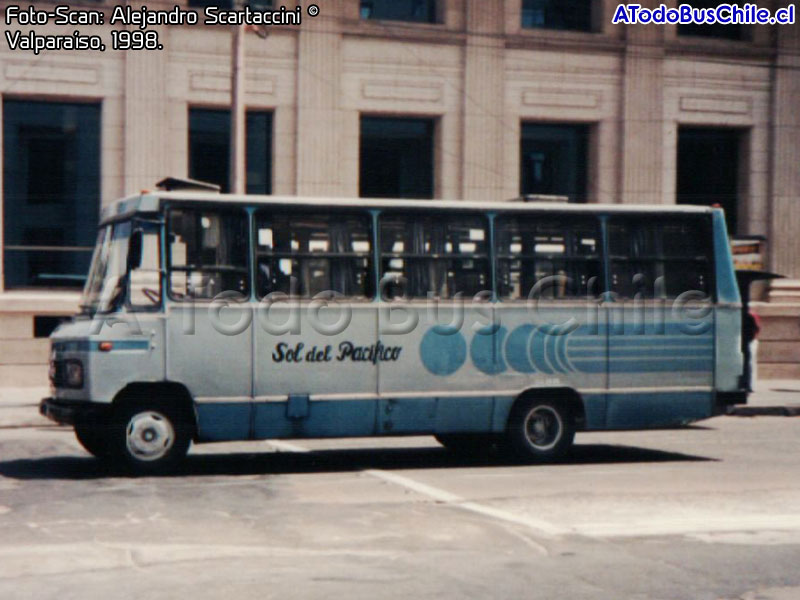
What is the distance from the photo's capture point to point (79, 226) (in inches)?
952

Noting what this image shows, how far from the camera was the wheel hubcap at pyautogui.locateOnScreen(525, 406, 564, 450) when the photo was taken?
14.2 meters

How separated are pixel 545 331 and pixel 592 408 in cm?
103

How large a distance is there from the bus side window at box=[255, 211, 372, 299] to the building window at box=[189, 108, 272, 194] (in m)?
11.9

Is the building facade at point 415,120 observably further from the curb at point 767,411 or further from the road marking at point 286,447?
the road marking at point 286,447

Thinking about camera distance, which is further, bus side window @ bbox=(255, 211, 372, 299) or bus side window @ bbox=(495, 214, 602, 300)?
bus side window @ bbox=(495, 214, 602, 300)

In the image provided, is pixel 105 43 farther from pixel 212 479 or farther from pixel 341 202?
pixel 212 479

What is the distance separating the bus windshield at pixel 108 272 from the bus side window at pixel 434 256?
268 cm

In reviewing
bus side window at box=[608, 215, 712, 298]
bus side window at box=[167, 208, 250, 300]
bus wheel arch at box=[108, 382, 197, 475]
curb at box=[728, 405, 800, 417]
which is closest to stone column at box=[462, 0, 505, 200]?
curb at box=[728, 405, 800, 417]

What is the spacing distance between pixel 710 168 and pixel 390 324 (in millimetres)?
16495

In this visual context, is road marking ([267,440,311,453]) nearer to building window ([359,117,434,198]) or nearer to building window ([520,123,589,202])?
building window ([359,117,434,198])

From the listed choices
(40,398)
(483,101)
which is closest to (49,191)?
(40,398)

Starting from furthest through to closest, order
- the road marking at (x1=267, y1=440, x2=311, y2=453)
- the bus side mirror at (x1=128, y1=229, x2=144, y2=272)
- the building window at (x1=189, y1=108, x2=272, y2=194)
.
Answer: the building window at (x1=189, y1=108, x2=272, y2=194) < the road marking at (x1=267, y1=440, x2=311, y2=453) < the bus side mirror at (x1=128, y1=229, x2=144, y2=272)

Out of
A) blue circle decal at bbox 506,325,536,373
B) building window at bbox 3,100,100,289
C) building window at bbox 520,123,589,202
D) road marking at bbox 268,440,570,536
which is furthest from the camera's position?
building window at bbox 520,123,589,202

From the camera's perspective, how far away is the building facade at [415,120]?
24.0 metres
